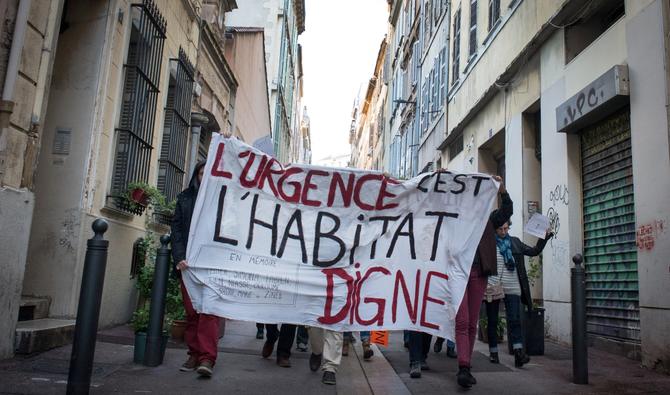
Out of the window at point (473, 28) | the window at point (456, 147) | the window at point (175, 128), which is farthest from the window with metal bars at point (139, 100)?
the window at point (456, 147)

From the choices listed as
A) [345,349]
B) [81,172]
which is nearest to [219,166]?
[81,172]

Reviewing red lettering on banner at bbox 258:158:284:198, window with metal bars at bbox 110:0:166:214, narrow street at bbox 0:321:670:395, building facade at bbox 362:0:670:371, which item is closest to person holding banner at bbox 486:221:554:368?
narrow street at bbox 0:321:670:395

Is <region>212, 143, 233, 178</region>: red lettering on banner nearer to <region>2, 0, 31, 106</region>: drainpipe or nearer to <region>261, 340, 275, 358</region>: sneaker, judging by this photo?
<region>2, 0, 31, 106</region>: drainpipe

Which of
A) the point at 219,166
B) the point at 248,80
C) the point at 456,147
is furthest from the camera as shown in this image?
the point at 248,80

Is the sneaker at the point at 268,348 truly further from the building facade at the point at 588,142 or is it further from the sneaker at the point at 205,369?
the building facade at the point at 588,142

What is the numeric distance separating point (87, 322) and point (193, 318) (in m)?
1.56

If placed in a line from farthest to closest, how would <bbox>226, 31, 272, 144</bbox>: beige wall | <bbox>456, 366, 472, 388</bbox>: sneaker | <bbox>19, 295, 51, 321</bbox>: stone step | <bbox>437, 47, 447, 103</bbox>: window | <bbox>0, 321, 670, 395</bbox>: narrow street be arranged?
<bbox>437, 47, 447, 103</bbox>: window < <bbox>226, 31, 272, 144</bbox>: beige wall < <bbox>19, 295, 51, 321</bbox>: stone step < <bbox>456, 366, 472, 388</bbox>: sneaker < <bbox>0, 321, 670, 395</bbox>: narrow street

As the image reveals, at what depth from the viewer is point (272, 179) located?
17.5ft

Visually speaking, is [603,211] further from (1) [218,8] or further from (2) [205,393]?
(1) [218,8]

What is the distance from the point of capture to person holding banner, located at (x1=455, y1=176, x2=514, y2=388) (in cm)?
500

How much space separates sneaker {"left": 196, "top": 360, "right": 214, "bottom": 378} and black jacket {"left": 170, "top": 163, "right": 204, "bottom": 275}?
870 mm

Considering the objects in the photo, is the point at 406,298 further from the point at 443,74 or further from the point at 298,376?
the point at 443,74

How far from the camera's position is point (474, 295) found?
529 centimetres

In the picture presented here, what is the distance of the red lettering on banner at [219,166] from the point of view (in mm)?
5199
